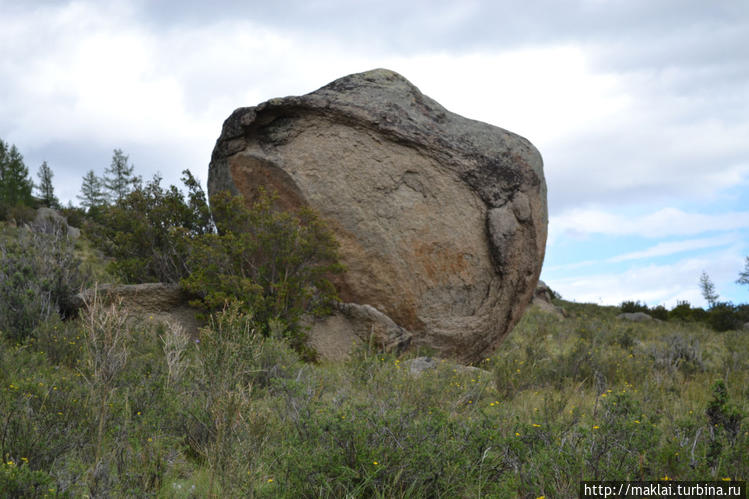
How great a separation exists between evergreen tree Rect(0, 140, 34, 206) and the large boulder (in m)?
28.8

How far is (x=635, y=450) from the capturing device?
348cm

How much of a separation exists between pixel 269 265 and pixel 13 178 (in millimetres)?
32674

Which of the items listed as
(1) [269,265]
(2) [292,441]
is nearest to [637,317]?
(1) [269,265]

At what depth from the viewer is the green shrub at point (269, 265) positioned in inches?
316

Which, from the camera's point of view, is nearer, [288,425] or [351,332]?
[288,425]

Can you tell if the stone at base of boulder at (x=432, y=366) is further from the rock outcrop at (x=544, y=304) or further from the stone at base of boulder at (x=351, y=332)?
the rock outcrop at (x=544, y=304)

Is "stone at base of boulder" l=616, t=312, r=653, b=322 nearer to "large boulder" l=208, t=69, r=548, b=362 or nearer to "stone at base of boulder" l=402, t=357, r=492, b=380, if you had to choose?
"large boulder" l=208, t=69, r=548, b=362

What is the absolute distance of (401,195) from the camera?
883 centimetres

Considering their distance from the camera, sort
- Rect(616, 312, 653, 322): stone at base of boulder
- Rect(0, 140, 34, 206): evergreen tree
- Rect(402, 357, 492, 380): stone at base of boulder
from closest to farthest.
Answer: Rect(402, 357, 492, 380): stone at base of boulder < Rect(616, 312, 653, 322): stone at base of boulder < Rect(0, 140, 34, 206): evergreen tree

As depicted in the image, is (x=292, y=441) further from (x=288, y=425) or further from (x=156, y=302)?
(x=156, y=302)

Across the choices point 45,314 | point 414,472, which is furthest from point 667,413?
point 45,314

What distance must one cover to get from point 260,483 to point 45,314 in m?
5.60

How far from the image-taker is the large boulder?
8641mm

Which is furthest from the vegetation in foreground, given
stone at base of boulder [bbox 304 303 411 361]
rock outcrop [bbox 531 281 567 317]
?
rock outcrop [bbox 531 281 567 317]
